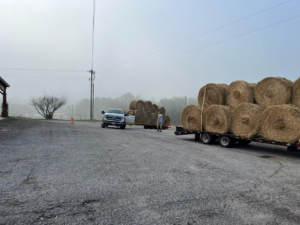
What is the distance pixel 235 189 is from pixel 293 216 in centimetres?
127

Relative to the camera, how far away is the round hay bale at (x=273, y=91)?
9.11 meters

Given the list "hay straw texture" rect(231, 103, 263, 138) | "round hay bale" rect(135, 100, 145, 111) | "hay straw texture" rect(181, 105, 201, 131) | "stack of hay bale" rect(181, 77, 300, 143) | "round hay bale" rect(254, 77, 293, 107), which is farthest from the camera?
"round hay bale" rect(135, 100, 145, 111)

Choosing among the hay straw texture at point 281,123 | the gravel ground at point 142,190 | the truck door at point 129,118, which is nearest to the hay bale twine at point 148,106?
the truck door at point 129,118

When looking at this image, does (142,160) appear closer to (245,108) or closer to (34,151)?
(34,151)

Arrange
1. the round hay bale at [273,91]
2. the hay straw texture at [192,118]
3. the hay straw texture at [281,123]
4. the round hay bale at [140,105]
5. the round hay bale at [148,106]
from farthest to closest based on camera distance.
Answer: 1. the round hay bale at [148,106]
2. the round hay bale at [140,105]
3. the hay straw texture at [192,118]
4. the round hay bale at [273,91]
5. the hay straw texture at [281,123]

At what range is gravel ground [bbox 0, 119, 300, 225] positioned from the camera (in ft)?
11.4

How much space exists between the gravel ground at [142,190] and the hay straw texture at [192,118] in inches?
193

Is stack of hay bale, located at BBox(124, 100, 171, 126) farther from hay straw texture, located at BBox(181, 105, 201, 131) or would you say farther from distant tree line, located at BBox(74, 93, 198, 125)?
distant tree line, located at BBox(74, 93, 198, 125)

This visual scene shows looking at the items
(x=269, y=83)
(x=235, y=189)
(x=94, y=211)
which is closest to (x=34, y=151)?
(x=94, y=211)

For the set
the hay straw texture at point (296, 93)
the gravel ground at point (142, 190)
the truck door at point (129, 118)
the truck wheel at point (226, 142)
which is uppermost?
the hay straw texture at point (296, 93)

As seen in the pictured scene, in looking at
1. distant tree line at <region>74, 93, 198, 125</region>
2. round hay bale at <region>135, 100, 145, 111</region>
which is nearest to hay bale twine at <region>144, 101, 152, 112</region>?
round hay bale at <region>135, 100, 145, 111</region>

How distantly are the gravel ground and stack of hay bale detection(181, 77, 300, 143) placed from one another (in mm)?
1707

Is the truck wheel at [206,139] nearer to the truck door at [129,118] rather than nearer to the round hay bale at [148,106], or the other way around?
the truck door at [129,118]

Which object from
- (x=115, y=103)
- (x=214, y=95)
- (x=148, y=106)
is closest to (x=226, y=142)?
(x=214, y=95)
